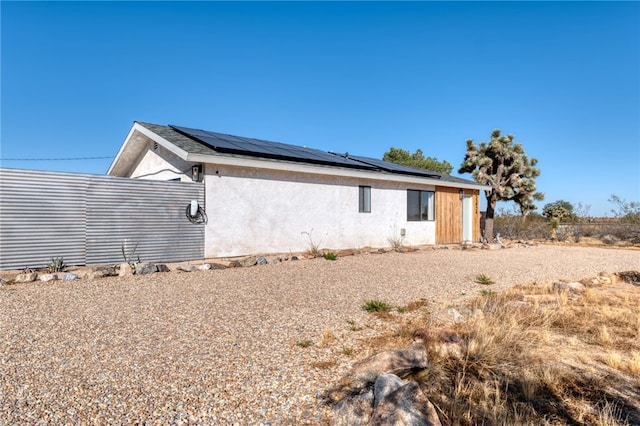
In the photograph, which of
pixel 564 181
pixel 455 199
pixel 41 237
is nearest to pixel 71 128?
pixel 41 237

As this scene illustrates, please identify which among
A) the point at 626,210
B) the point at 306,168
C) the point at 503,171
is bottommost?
the point at 626,210

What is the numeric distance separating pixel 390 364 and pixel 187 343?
6.90 feet

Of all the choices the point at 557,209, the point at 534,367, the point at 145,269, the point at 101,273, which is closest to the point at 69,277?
the point at 101,273

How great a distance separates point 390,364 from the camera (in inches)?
111

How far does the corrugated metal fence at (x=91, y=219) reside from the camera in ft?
24.6

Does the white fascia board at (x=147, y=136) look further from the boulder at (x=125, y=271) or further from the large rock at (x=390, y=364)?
the large rock at (x=390, y=364)

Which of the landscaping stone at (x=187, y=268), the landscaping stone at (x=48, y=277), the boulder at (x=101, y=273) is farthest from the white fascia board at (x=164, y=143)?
the landscaping stone at (x=48, y=277)

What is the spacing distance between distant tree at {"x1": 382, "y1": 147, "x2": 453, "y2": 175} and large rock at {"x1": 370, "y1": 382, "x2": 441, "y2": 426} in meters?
31.8

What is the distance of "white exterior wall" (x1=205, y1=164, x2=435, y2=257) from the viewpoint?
395 inches

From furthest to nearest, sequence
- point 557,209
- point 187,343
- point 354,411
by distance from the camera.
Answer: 1. point 557,209
2. point 187,343
3. point 354,411

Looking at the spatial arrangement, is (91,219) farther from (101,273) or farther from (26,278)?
(26,278)

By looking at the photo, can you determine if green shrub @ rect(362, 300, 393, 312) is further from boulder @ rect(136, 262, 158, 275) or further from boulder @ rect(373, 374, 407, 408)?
boulder @ rect(136, 262, 158, 275)

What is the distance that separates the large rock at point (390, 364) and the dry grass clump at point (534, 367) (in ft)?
0.35

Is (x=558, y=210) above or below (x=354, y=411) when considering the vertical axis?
above
